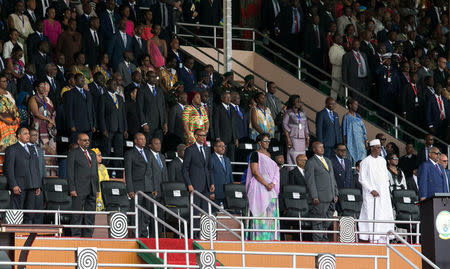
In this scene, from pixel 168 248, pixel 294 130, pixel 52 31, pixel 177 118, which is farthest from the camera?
pixel 52 31

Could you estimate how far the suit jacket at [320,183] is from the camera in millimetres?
16781

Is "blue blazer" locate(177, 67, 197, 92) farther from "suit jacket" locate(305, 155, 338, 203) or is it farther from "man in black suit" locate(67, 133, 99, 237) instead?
"man in black suit" locate(67, 133, 99, 237)

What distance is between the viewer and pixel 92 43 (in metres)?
19.1

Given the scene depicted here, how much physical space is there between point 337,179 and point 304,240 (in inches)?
50.7

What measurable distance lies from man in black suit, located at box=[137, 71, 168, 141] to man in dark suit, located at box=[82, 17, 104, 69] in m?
1.52

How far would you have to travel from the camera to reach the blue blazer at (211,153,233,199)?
54.9ft

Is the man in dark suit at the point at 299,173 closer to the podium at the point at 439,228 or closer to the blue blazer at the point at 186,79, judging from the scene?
the blue blazer at the point at 186,79

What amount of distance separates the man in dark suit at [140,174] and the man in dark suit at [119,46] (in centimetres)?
345

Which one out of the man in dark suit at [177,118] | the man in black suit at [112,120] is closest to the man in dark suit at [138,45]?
the man in dark suit at [177,118]

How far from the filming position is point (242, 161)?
61.0ft

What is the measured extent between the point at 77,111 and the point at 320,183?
380 cm

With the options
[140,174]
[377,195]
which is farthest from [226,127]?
[377,195]

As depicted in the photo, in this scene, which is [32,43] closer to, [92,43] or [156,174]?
[92,43]

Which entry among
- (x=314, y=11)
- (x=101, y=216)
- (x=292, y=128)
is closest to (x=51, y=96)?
(x=101, y=216)
